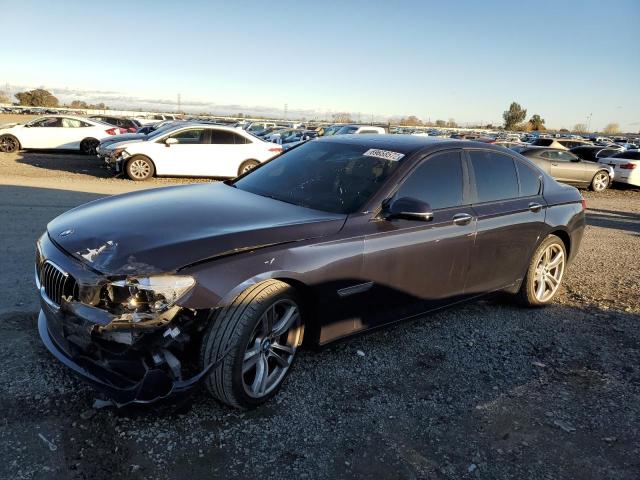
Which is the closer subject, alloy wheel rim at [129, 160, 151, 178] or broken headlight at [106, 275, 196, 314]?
broken headlight at [106, 275, 196, 314]

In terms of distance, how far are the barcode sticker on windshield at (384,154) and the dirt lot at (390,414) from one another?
4.91ft

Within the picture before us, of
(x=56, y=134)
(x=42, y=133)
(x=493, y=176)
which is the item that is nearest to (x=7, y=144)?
(x=42, y=133)

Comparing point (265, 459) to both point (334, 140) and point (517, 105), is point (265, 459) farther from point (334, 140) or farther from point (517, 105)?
point (517, 105)

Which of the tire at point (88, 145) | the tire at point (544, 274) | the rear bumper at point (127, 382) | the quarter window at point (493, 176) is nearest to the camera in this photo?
the rear bumper at point (127, 382)

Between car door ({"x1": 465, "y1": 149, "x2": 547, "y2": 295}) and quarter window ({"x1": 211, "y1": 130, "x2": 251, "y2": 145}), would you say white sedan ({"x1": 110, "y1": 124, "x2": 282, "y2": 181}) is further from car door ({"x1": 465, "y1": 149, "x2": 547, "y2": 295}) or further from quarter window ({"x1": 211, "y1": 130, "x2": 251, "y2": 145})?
car door ({"x1": 465, "y1": 149, "x2": 547, "y2": 295})

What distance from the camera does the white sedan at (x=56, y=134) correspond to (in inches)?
727

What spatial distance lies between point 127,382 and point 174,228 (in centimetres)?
92

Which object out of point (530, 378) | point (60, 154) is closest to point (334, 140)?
point (530, 378)

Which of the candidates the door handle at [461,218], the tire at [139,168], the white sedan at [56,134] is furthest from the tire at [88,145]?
the door handle at [461,218]

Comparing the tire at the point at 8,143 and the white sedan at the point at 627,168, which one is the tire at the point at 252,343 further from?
the white sedan at the point at 627,168

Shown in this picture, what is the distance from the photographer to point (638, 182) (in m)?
19.2

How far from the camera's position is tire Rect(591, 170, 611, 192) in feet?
60.2

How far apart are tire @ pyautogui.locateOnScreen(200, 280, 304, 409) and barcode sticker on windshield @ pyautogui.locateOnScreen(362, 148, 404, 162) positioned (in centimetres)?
149

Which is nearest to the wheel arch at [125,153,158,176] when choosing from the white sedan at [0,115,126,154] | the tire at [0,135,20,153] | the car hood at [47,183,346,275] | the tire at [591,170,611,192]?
the white sedan at [0,115,126,154]
